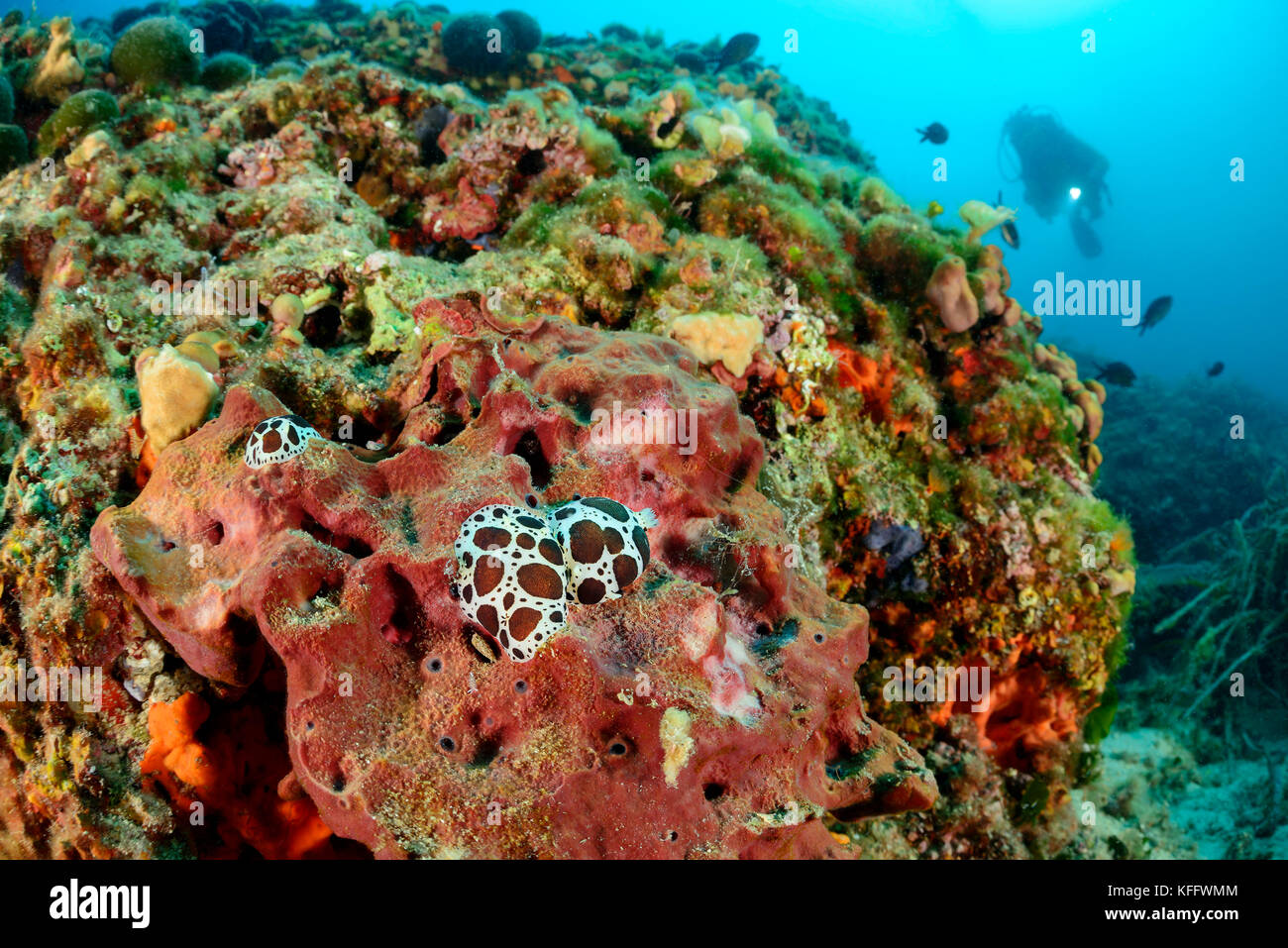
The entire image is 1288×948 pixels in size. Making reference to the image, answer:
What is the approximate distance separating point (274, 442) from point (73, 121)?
6516mm

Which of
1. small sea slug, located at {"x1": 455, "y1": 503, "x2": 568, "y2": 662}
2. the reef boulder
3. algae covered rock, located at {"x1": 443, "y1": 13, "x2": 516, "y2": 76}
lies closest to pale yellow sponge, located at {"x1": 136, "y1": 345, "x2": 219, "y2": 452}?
the reef boulder

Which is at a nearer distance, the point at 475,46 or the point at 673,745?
the point at 673,745

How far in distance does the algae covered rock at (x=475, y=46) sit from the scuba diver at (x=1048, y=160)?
113 ft

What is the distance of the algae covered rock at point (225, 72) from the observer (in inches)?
306

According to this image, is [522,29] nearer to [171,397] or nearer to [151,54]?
[151,54]

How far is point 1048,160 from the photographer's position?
36.0 m

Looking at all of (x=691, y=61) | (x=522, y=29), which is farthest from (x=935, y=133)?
(x=522, y=29)

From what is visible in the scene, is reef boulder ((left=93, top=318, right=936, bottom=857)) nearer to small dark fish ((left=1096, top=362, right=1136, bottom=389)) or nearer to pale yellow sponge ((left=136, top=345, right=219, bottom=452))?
pale yellow sponge ((left=136, top=345, right=219, bottom=452))

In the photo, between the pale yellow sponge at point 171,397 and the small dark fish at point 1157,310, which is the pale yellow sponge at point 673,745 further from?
the small dark fish at point 1157,310

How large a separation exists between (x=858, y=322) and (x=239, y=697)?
5948mm

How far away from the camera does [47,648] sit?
2.84 meters

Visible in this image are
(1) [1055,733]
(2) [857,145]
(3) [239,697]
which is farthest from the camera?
(2) [857,145]
